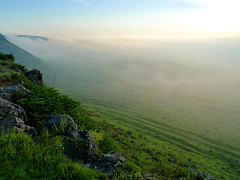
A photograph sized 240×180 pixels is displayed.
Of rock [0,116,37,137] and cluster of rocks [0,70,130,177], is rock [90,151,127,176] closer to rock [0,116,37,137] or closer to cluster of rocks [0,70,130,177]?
cluster of rocks [0,70,130,177]

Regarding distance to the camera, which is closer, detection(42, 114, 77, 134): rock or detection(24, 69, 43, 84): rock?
detection(42, 114, 77, 134): rock

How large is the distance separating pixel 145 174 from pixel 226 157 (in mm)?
114302

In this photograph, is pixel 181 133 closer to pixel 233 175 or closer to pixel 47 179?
pixel 233 175

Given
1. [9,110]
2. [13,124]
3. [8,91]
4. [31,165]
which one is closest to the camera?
[31,165]

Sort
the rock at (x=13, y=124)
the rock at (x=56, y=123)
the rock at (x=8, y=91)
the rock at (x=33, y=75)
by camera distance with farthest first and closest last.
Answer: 1. the rock at (x=33, y=75)
2. the rock at (x=8, y=91)
3. the rock at (x=56, y=123)
4. the rock at (x=13, y=124)

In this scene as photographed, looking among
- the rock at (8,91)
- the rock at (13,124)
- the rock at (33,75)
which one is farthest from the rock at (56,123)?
the rock at (33,75)

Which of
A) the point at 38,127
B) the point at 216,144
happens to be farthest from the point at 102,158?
the point at 216,144

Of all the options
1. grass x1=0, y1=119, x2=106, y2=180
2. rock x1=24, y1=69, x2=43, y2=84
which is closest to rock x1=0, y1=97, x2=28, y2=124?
grass x1=0, y1=119, x2=106, y2=180

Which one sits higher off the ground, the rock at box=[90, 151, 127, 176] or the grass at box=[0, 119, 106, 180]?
the grass at box=[0, 119, 106, 180]

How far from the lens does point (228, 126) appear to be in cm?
16375

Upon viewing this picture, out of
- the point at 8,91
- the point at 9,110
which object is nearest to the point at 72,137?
the point at 9,110

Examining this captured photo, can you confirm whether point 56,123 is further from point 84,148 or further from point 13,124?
point 84,148

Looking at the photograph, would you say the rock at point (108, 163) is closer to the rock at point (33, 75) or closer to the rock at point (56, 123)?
the rock at point (56, 123)

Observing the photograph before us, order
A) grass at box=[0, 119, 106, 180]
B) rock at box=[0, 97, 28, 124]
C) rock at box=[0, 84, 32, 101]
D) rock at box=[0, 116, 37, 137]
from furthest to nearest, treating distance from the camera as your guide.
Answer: rock at box=[0, 84, 32, 101] → rock at box=[0, 97, 28, 124] → rock at box=[0, 116, 37, 137] → grass at box=[0, 119, 106, 180]
